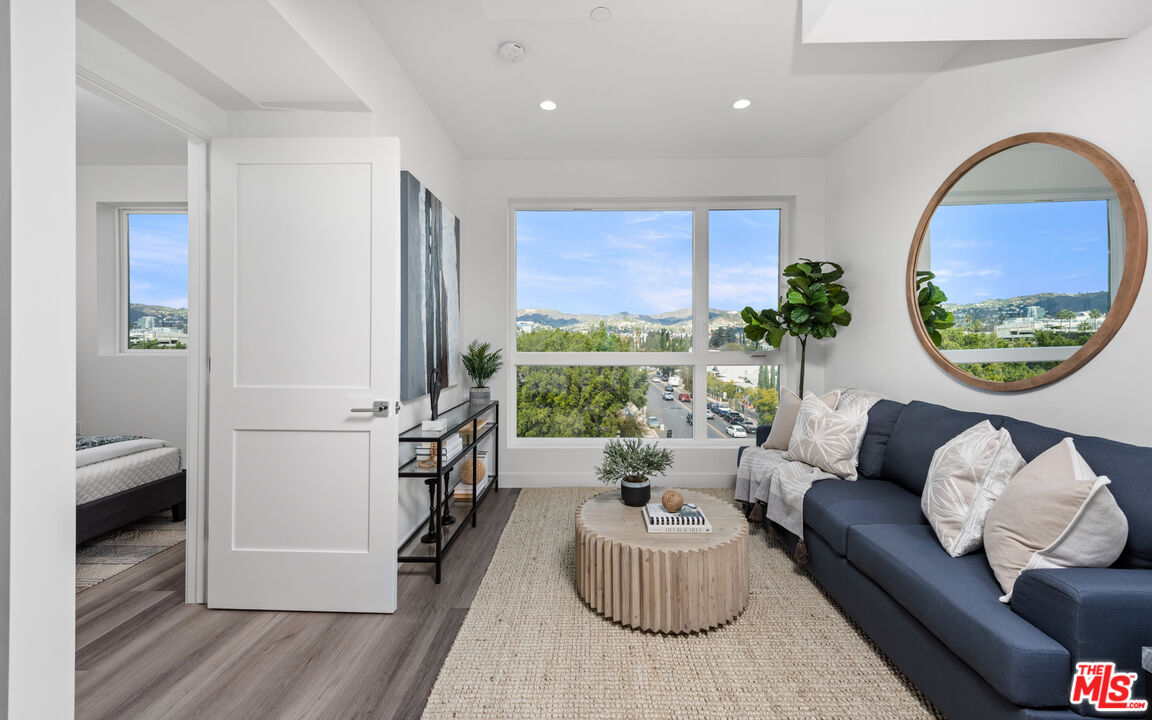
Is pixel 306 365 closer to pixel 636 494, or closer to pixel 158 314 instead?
pixel 636 494

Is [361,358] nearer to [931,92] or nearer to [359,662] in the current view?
[359,662]

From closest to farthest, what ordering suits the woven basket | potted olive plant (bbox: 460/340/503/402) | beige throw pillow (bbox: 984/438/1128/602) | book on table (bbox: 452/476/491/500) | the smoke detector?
beige throw pillow (bbox: 984/438/1128/602)
the smoke detector
the woven basket
book on table (bbox: 452/476/491/500)
potted olive plant (bbox: 460/340/503/402)

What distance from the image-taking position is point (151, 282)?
14.6ft

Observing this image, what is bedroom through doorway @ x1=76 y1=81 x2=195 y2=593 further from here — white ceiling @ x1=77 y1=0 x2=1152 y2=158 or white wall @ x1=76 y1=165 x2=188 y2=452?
white ceiling @ x1=77 y1=0 x2=1152 y2=158

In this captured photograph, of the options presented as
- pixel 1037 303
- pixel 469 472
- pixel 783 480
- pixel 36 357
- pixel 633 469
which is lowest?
pixel 469 472

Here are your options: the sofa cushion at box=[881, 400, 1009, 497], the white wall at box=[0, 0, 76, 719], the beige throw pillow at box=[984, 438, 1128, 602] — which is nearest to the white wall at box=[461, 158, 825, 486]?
the sofa cushion at box=[881, 400, 1009, 497]

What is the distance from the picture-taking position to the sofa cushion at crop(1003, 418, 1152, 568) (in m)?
1.55

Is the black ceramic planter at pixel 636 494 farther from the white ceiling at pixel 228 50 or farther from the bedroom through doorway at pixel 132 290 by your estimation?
the bedroom through doorway at pixel 132 290

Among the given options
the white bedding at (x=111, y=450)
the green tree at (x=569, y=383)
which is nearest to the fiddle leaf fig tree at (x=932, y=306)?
the green tree at (x=569, y=383)

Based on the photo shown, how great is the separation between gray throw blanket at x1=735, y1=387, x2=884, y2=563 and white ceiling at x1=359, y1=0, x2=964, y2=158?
6.19 ft

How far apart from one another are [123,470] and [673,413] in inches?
152

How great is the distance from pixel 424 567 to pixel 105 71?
8.31 feet

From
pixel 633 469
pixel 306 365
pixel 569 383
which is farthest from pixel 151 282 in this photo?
pixel 633 469

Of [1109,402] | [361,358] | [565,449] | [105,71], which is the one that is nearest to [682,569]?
[361,358]
